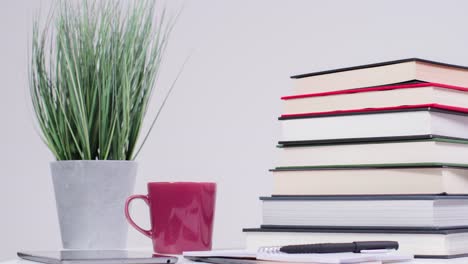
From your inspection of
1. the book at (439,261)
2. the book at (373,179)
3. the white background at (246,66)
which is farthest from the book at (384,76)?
the white background at (246,66)

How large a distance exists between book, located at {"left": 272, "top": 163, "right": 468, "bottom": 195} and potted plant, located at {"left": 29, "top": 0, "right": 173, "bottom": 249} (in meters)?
0.21

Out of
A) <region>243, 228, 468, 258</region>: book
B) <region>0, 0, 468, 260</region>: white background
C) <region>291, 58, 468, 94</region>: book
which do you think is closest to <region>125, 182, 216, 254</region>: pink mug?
<region>243, 228, 468, 258</region>: book

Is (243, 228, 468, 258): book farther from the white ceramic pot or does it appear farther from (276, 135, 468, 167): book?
the white ceramic pot

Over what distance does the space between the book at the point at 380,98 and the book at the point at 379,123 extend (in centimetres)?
2

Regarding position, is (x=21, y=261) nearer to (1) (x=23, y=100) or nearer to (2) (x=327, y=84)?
(2) (x=327, y=84)

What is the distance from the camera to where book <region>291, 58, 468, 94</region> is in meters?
0.97

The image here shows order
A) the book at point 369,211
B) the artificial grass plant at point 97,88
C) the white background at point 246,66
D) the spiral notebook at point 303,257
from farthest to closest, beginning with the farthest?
the white background at point 246,66 < the artificial grass plant at point 97,88 < the book at point 369,211 < the spiral notebook at point 303,257

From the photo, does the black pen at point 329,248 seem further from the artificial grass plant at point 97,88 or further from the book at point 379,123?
the artificial grass plant at point 97,88

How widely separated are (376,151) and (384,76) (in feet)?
0.31

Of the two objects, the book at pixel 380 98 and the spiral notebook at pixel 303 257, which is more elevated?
the book at pixel 380 98

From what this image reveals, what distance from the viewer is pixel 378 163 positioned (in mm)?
958

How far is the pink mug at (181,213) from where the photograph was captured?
101 centimetres

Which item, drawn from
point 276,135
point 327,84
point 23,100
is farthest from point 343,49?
point 23,100

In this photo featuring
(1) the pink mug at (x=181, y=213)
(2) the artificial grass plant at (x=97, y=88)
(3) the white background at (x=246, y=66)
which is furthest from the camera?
(3) the white background at (x=246, y=66)
